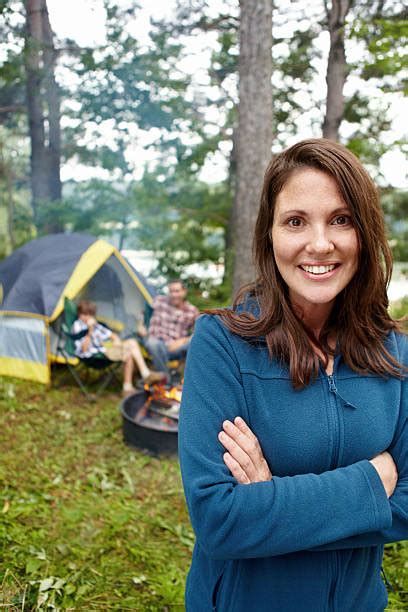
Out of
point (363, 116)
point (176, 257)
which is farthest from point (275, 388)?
point (363, 116)

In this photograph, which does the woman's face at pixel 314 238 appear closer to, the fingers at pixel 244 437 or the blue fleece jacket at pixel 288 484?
the blue fleece jacket at pixel 288 484

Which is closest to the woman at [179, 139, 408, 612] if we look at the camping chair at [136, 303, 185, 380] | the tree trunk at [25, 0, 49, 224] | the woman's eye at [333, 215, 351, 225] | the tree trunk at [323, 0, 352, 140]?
the woman's eye at [333, 215, 351, 225]

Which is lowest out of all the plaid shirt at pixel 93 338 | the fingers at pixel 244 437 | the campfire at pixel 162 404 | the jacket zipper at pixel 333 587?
the campfire at pixel 162 404

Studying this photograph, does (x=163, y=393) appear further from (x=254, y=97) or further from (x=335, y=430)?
(x=335, y=430)

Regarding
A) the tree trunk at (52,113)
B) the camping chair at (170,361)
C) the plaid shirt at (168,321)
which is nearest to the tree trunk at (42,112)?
the tree trunk at (52,113)

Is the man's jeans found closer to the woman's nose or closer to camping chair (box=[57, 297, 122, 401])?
camping chair (box=[57, 297, 122, 401])

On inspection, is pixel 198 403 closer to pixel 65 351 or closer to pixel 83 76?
pixel 65 351

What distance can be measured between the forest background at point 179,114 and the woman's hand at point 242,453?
353 cm

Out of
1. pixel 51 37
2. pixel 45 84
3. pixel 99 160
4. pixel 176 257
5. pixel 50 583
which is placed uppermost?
pixel 51 37

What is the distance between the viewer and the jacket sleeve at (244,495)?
1.05 m

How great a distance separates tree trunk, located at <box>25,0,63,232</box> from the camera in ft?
17.0

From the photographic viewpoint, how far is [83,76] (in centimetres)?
642

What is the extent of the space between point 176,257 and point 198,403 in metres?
7.66

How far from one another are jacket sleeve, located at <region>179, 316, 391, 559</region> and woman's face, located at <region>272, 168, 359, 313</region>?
0.80ft
